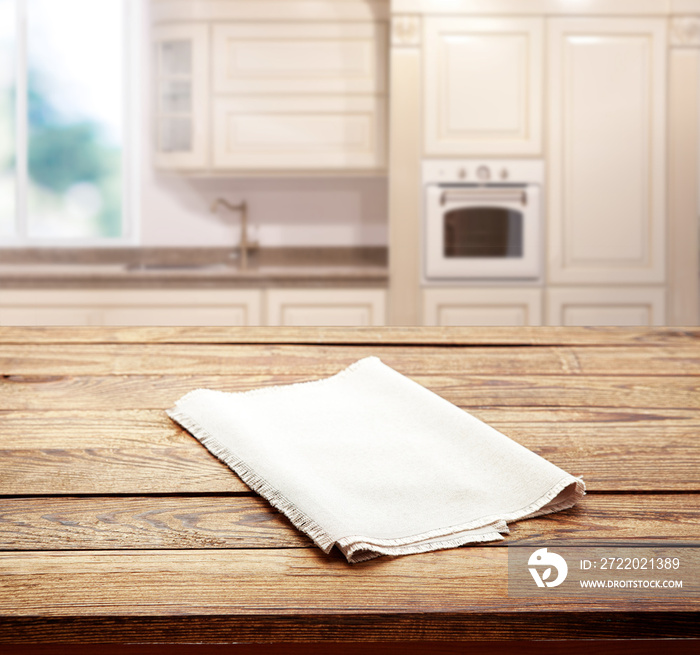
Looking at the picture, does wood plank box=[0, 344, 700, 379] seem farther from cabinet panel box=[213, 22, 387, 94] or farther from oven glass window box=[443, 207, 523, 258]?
cabinet panel box=[213, 22, 387, 94]

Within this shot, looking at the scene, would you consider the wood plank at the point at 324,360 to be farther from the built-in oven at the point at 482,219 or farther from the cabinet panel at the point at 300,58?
the cabinet panel at the point at 300,58

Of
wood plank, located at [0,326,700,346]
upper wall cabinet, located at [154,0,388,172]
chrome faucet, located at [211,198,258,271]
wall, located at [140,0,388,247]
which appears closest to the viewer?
wood plank, located at [0,326,700,346]

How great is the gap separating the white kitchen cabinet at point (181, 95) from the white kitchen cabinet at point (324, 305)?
2.44ft

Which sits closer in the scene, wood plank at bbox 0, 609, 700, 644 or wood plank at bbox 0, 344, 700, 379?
wood plank at bbox 0, 609, 700, 644

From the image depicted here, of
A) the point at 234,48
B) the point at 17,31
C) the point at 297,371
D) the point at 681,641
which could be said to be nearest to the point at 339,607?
the point at 681,641

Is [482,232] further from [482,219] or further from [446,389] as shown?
[446,389]

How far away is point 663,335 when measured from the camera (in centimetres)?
97

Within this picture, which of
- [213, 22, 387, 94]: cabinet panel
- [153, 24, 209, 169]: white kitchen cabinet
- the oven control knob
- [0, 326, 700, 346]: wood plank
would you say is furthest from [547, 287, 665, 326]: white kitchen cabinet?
[0, 326, 700, 346]: wood plank

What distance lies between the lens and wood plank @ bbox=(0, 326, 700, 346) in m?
0.93

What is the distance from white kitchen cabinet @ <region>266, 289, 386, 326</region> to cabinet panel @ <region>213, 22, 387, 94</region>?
897 mm

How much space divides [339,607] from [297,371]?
0.46 meters

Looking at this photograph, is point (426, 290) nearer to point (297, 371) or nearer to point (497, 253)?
point (497, 253)

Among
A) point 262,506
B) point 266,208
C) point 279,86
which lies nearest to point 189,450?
point 262,506

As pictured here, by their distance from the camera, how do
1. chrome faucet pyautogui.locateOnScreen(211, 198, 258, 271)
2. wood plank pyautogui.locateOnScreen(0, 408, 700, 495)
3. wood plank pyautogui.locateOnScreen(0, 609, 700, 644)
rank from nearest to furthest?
wood plank pyautogui.locateOnScreen(0, 609, 700, 644) → wood plank pyautogui.locateOnScreen(0, 408, 700, 495) → chrome faucet pyautogui.locateOnScreen(211, 198, 258, 271)
